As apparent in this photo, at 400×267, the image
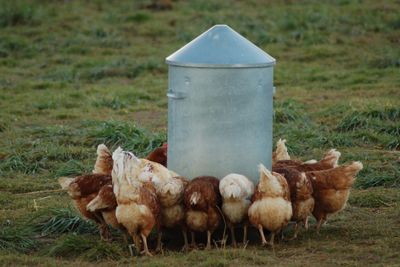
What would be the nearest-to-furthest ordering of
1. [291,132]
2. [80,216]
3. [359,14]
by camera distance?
[80,216], [291,132], [359,14]

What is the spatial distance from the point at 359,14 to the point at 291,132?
23.9 ft

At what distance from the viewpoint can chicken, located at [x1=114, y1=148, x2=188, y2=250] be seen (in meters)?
6.40

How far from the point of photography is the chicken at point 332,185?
22.0 feet

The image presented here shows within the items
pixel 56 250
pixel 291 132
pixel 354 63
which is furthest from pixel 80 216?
pixel 354 63

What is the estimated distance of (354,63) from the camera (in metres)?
14.5

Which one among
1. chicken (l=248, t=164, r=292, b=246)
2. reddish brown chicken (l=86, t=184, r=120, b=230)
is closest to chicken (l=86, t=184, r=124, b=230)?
reddish brown chicken (l=86, t=184, r=120, b=230)

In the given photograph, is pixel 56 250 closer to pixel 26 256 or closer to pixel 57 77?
pixel 26 256

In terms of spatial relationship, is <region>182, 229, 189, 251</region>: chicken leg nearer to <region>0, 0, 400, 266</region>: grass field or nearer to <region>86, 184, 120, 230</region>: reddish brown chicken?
<region>0, 0, 400, 266</region>: grass field

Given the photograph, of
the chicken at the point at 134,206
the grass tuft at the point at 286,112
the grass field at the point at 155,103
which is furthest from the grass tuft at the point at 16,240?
the grass tuft at the point at 286,112

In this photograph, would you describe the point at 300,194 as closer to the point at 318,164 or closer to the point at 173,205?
the point at 318,164

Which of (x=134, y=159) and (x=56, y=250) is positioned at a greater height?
Answer: (x=134, y=159)

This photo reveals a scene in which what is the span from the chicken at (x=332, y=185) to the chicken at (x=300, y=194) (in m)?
0.08

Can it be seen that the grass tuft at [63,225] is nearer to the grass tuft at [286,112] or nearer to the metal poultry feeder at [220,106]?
the metal poultry feeder at [220,106]

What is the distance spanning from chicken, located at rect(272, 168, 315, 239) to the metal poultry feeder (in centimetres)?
28
